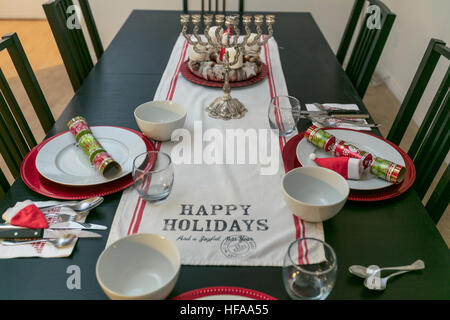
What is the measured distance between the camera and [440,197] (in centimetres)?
93

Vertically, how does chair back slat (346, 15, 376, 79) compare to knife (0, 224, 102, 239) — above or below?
below

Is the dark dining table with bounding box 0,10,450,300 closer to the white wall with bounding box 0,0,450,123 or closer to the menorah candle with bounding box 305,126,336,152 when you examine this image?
the menorah candle with bounding box 305,126,336,152

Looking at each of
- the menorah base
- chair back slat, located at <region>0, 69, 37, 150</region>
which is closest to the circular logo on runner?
the menorah base

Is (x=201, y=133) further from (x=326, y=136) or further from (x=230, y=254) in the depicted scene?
(x=230, y=254)

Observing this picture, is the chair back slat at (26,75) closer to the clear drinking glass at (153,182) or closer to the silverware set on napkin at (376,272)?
the clear drinking glass at (153,182)

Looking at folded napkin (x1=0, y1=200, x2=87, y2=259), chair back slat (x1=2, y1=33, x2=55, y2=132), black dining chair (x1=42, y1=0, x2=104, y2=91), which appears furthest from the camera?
black dining chair (x1=42, y1=0, x2=104, y2=91)

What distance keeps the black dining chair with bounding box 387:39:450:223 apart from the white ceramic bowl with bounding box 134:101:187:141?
2.16 ft

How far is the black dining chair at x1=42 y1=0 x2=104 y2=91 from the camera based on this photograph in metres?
1.38

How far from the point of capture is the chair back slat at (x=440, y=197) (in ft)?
2.99

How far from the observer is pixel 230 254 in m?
0.70

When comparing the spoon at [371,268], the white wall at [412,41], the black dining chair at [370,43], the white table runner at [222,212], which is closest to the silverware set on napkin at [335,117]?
the white table runner at [222,212]

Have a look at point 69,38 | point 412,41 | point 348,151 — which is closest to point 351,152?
point 348,151

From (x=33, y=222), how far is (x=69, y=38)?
3.16ft

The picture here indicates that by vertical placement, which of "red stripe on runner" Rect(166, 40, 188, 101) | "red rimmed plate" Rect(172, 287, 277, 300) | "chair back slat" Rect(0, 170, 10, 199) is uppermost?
"red rimmed plate" Rect(172, 287, 277, 300)
